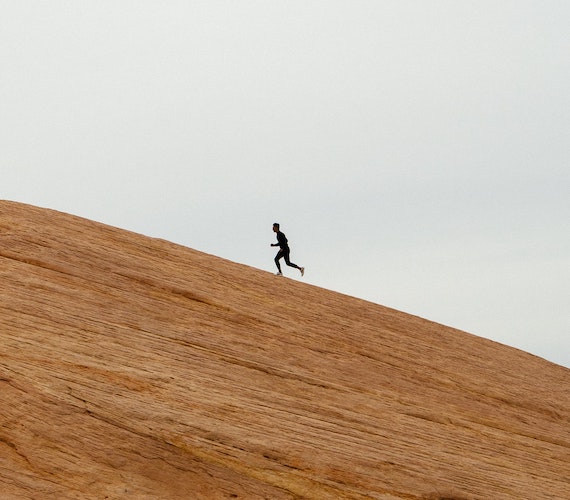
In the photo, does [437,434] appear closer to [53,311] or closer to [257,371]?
[257,371]

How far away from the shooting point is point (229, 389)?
15.3 m

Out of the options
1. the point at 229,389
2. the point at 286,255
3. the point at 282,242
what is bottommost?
the point at 229,389

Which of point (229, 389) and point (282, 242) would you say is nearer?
point (229, 389)

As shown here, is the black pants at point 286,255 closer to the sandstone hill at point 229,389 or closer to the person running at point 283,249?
the person running at point 283,249

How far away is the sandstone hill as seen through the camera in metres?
12.5

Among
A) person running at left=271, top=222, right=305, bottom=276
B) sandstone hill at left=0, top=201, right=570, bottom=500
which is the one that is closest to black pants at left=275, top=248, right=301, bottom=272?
person running at left=271, top=222, right=305, bottom=276

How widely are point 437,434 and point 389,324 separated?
7.49m

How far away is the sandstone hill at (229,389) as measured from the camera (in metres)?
12.5

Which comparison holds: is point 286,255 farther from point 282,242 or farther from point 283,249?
point 282,242

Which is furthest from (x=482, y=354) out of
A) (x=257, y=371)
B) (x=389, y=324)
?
→ (x=257, y=371)

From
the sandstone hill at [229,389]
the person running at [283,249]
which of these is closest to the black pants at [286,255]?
the person running at [283,249]

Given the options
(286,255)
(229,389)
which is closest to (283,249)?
(286,255)

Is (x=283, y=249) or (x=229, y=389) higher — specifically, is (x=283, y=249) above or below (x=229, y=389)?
above

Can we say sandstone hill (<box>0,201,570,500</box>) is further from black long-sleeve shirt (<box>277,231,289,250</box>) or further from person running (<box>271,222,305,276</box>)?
black long-sleeve shirt (<box>277,231,289,250</box>)
